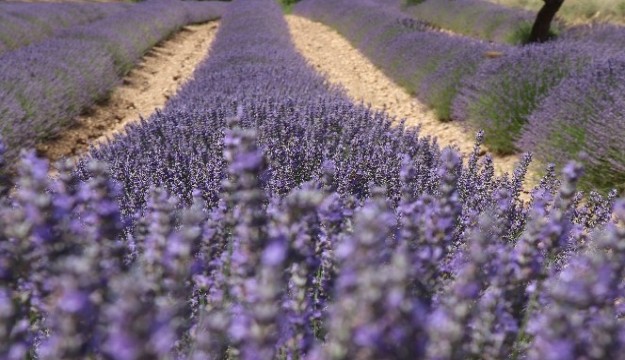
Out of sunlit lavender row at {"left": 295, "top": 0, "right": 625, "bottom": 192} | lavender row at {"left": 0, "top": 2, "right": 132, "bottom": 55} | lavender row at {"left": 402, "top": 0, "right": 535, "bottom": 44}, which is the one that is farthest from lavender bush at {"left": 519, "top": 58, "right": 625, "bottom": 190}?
lavender row at {"left": 0, "top": 2, "right": 132, "bottom": 55}

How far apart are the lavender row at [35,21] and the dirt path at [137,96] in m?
1.78

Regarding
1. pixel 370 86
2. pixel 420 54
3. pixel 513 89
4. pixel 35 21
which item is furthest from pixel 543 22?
pixel 35 21

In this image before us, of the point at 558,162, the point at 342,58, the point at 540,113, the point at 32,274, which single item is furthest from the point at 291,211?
the point at 342,58

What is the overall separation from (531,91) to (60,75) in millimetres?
5156

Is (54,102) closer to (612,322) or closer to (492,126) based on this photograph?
(492,126)

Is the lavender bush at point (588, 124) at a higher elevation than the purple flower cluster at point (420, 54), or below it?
higher

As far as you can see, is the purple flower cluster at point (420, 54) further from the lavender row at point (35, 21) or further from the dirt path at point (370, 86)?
the lavender row at point (35, 21)

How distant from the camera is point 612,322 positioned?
37.7 inches

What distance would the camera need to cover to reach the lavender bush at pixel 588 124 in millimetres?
3984

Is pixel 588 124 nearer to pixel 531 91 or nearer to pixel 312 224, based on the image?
pixel 531 91

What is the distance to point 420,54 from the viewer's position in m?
8.29

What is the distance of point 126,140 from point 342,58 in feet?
24.7

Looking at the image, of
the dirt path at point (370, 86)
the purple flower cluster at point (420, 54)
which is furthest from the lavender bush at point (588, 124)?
the purple flower cluster at point (420, 54)

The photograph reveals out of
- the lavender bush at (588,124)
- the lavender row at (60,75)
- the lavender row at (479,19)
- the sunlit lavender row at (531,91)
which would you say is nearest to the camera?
the lavender bush at (588,124)
